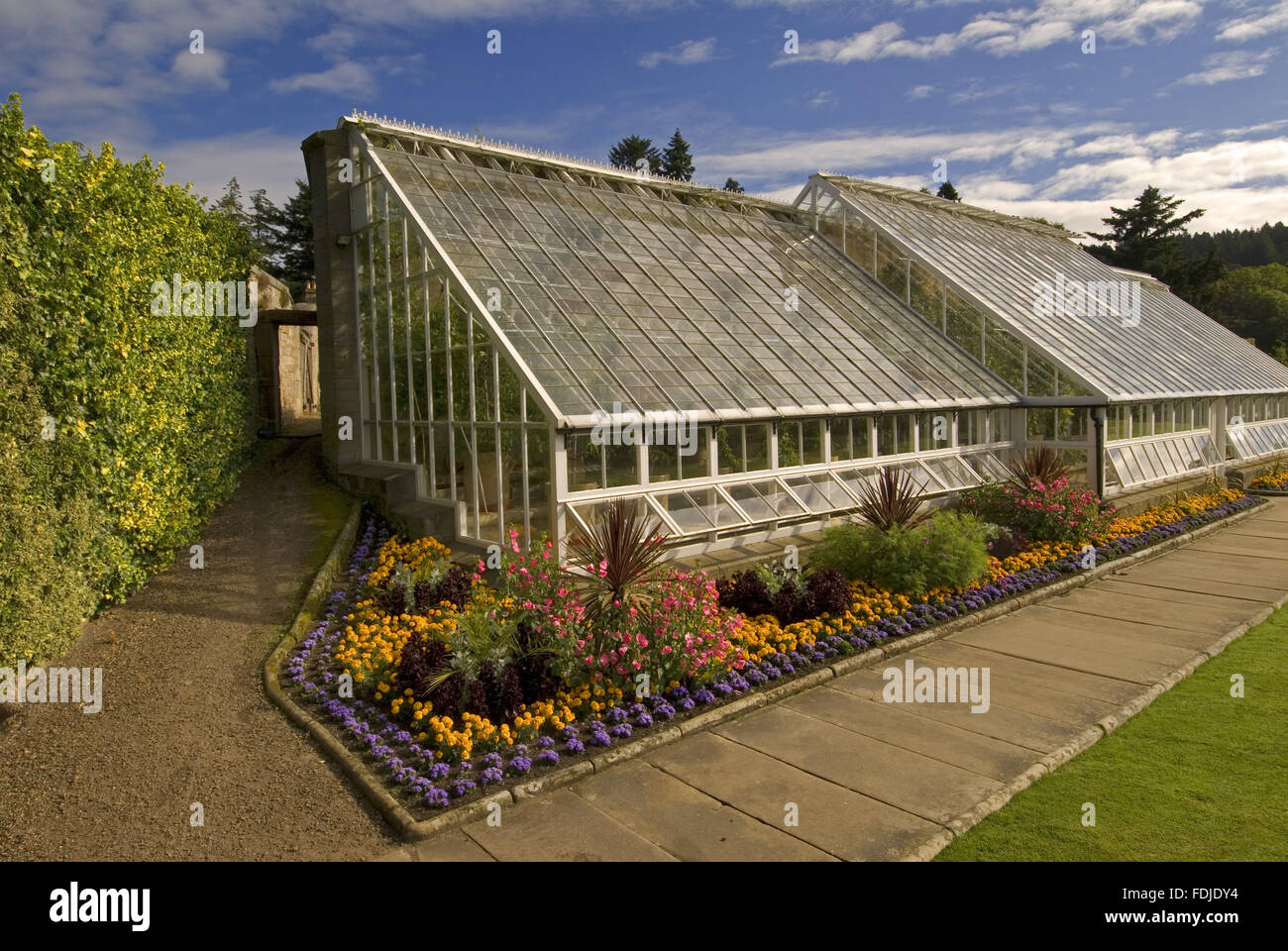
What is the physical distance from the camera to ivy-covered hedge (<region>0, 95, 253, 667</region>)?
21.3 ft

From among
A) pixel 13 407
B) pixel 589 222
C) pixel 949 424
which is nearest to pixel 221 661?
pixel 13 407

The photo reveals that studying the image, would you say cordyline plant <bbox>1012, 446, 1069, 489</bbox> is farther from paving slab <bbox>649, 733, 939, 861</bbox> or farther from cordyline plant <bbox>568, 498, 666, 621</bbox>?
paving slab <bbox>649, 733, 939, 861</bbox>

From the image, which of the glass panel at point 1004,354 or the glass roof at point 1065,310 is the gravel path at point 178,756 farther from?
the glass roof at point 1065,310

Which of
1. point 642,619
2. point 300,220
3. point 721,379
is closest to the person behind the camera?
point 642,619

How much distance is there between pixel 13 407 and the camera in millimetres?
6535

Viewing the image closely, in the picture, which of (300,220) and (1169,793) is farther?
(300,220)

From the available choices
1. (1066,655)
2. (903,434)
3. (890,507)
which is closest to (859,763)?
(1066,655)

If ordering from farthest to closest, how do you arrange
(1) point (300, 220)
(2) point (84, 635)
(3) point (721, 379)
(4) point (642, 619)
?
(1) point (300, 220)
(3) point (721, 379)
(2) point (84, 635)
(4) point (642, 619)

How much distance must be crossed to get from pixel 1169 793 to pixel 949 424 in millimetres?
9993

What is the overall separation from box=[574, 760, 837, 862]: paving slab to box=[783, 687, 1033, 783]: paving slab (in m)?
1.74

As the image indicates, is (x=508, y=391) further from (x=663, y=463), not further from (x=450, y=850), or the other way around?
(x=450, y=850)

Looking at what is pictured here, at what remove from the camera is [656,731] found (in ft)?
21.1

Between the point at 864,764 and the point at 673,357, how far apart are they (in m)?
6.59

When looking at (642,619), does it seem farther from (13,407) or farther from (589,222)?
(589,222)
